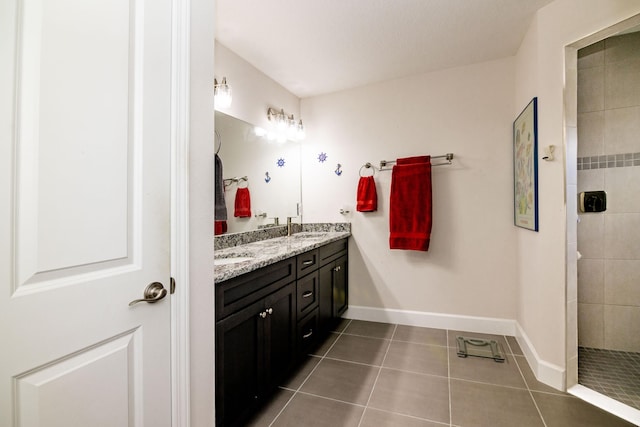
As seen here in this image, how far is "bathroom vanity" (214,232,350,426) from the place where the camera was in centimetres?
132

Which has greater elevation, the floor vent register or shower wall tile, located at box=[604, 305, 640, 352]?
shower wall tile, located at box=[604, 305, 640, 352]

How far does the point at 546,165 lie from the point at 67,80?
2.37 m

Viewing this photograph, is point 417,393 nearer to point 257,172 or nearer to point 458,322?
point 458,322

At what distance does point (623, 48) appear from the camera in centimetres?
218

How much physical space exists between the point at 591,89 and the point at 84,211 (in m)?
3.19

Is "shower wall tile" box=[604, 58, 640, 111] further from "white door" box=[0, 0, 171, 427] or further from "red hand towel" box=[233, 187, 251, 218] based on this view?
"white door" box=[0, 0, 171, 427]

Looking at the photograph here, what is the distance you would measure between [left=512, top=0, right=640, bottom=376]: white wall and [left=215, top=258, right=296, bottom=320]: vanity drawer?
5.39 ft

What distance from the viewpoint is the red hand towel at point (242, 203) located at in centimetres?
234

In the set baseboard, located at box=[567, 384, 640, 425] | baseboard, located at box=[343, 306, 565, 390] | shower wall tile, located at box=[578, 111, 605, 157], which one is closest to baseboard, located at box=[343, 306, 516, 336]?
baseboard, located at box=[343, 306, 565, 390]

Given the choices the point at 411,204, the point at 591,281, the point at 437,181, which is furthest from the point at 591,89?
the point at 411,204

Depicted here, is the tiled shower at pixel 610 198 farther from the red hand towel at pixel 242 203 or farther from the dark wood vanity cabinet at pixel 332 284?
the red hand towel at pixel 242 203

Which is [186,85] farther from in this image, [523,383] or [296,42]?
[523,383]

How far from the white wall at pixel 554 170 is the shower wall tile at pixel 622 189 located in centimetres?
75

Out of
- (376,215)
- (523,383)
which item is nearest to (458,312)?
(523,383)
